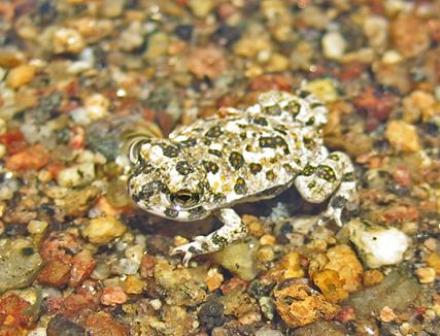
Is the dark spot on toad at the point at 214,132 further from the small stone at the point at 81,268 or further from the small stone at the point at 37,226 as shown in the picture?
the small stone at the point at 37,226

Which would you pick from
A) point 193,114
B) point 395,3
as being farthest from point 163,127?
point 395,3

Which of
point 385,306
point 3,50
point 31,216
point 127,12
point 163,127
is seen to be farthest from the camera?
point 127,12

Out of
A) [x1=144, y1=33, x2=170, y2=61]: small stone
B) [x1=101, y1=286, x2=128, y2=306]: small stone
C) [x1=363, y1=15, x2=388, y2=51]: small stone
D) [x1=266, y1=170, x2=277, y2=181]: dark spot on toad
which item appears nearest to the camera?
[x1=101, y1=286, x2=128, y2=306]: small stone

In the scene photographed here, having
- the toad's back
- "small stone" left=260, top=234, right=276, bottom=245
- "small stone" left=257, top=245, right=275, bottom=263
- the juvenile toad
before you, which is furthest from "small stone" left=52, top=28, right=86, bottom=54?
"small stone" left=257, top=245, right=275, bottom=263

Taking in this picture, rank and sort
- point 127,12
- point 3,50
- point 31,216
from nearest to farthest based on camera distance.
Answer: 1. point 31,216
2. point 3,50
3. point 127,12

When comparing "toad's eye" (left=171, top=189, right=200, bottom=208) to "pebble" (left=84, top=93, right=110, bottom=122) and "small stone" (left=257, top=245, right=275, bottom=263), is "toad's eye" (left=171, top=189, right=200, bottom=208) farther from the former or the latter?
"pebble" (left=84, top=93, right=110, bottom=122)

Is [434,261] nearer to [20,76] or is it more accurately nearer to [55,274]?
[55,274]

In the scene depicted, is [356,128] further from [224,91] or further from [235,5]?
[235,5]
